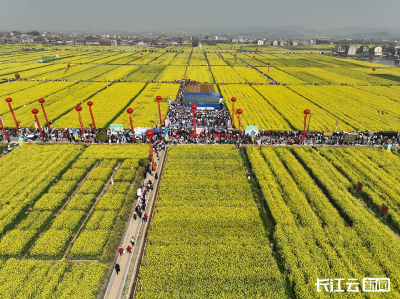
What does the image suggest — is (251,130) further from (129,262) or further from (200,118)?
(129,262)

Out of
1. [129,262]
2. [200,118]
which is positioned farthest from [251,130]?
[129,262]

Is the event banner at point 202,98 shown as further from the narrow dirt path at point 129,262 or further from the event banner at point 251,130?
the narrow dirt path at point 129,262

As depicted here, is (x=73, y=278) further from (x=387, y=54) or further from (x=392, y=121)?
(x=387, y=54)

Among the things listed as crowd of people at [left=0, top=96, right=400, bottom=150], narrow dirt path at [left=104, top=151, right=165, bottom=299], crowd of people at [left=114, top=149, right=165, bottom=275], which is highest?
crowd of people at [left=0, top=96, right=400, bottom=150]

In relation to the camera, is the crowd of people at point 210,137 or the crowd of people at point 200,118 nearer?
the crowd of people at point 210,137

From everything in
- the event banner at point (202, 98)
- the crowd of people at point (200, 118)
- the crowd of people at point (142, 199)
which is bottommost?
the crowd of people at point (142, 199)

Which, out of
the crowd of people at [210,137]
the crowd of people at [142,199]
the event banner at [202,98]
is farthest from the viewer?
the event banner at [202,98]

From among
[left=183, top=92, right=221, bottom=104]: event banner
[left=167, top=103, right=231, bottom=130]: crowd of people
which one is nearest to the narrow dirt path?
[left=167, top=103, right=231, bottom=130]: crowd of people

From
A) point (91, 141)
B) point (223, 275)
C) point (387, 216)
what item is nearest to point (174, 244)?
point (223, 275)

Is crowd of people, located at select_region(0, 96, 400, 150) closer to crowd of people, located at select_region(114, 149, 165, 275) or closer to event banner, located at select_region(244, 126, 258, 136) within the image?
event banner, located at select_region(244, 126, 258, 136)

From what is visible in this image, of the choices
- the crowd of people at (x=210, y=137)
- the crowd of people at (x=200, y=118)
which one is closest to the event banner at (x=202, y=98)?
the crowd of people at (x=200, y=118)

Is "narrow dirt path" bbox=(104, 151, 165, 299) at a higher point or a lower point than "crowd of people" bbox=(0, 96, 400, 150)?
lower
